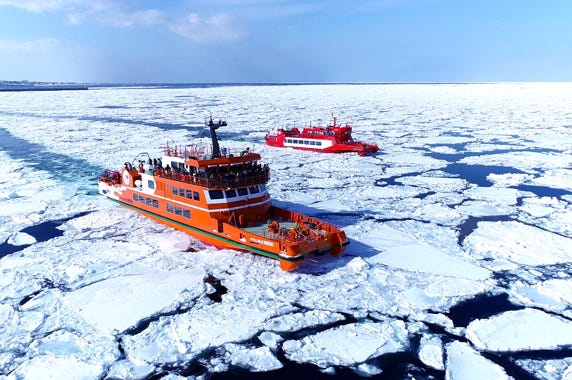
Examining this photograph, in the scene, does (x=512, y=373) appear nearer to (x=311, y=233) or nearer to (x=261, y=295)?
(x=261, y=295)

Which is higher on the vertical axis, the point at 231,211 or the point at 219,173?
the point at 219,173

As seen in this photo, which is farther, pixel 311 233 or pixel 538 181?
pixel 538 181

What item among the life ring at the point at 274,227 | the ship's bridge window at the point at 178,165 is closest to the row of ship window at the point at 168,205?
the ship's bridge window at the point at 178,165

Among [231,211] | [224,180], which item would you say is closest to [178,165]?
[224,180]

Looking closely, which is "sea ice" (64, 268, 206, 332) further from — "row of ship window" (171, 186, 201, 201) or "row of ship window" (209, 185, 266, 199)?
"row of ship window" (171, 186, 201, 201)

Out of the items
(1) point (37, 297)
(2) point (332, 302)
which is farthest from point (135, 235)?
(2) point (332, 302)

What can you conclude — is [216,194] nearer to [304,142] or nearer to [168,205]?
[168,205]

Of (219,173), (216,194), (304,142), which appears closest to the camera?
(216,194)
